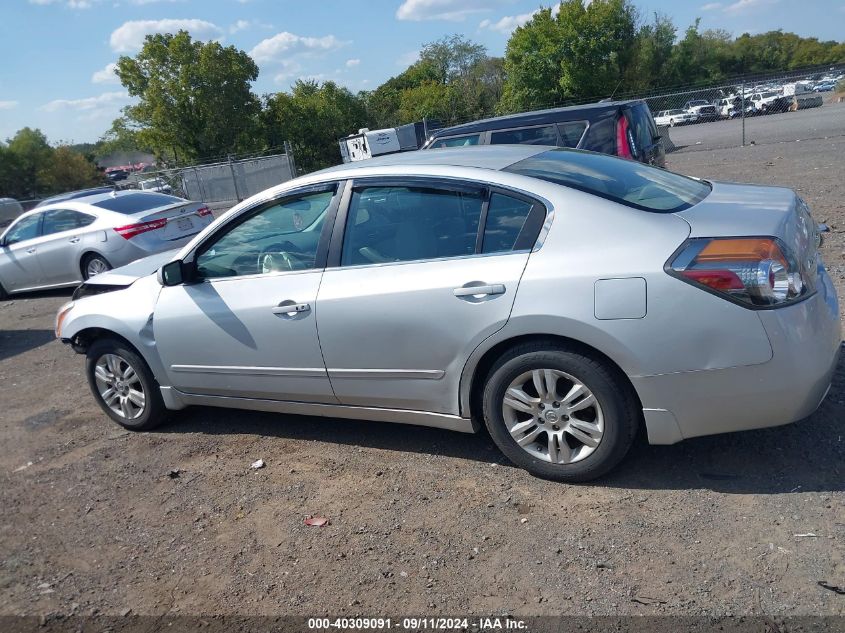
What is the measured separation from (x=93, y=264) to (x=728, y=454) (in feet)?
32.5

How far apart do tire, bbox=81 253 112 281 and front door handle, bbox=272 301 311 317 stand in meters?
Result: 7.66

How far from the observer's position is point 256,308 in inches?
174

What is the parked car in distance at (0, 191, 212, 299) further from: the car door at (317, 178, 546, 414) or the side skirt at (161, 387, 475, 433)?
the car door at (317, 178, 546, 414)

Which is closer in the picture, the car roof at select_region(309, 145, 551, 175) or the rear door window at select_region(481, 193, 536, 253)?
the rear door window at select_region(481, 193, 536, 253)

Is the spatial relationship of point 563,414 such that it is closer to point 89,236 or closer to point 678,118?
point 89,236

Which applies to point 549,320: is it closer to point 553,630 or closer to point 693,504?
point 693,504

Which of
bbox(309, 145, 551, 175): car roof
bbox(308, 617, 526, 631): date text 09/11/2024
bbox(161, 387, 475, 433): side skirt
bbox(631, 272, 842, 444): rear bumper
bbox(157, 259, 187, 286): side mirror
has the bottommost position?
bbox(308, 617, 526, 631): date text 09/11/2024

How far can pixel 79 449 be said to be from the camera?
17.1 feet

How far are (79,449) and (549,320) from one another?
11.8ft

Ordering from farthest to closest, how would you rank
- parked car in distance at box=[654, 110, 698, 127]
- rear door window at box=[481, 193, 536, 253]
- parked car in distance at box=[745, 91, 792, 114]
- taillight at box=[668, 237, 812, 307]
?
parked car in distance at box=[654, 110, 698, 127]
parked car in distance at box=[745, 91, 792, 114]
rear door window at box=[481, 193, 536, 253]
taillight at box=[668, 237, 812, 307]

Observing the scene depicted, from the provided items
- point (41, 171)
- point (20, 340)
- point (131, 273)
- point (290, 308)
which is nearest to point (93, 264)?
point (20, 340)

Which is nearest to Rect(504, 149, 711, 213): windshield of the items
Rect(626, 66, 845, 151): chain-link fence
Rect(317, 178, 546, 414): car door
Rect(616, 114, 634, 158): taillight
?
Rect(317, 178, 546, 414): car door

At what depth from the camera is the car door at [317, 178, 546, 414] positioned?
3717mm

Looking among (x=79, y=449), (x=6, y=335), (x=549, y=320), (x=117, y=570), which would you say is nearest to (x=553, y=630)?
(x=549, y=320)
